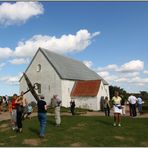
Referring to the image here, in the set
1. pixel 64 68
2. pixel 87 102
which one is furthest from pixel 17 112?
pixel 64 68

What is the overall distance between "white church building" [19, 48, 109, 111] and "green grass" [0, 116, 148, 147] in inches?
1212

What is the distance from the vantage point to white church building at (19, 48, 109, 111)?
54.7m

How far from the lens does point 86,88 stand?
55.8 meters

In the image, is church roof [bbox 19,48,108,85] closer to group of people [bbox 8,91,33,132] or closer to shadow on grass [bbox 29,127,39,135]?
shadow on grass [bbox 29,127,39,135]

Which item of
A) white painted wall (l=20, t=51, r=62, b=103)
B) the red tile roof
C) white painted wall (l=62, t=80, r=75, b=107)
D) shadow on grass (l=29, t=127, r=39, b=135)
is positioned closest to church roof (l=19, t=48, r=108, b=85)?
white painted wall (l=20, t=51, r=62, b=103)

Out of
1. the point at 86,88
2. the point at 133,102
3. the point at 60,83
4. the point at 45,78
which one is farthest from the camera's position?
the point at 45,78

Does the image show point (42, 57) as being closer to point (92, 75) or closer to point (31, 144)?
point (92, 75)

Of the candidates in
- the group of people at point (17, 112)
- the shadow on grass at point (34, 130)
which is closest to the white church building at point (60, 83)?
the shadow on grass at point (34, 130)

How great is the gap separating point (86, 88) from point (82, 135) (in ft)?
121

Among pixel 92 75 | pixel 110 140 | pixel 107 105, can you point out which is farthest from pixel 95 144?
pixel 92 75

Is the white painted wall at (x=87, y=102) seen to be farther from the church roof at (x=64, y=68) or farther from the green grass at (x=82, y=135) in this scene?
the green grass at (x=82, y=135)

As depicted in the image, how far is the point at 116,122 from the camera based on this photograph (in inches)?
898

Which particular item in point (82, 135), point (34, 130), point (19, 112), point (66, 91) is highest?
point (66, 91)

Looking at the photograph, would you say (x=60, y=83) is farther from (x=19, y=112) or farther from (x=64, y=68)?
(x=19, y=112)
